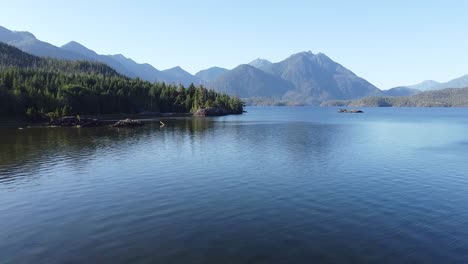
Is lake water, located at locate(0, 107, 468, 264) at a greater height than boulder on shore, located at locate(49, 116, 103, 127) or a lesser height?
lesser

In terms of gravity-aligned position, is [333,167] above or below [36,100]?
below

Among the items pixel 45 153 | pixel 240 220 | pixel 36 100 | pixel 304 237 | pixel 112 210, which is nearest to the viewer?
pixel 304 237

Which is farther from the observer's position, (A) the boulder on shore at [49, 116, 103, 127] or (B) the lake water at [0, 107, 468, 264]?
(A) the boulder on shore at [49, 116, 103, 127]

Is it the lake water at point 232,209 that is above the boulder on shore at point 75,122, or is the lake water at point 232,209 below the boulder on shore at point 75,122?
below

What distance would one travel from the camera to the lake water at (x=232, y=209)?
27.8 meters

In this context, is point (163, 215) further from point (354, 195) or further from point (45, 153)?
point (45, 153)

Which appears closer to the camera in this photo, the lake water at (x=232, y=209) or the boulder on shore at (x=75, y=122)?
the lake water at (x=232, y=209)

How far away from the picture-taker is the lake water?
27.8m

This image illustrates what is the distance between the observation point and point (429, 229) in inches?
1304

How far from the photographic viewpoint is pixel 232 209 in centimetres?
3909

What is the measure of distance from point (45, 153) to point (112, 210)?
2071 inches

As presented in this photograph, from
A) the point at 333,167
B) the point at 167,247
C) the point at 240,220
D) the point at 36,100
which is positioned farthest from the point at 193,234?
the point at 36,100

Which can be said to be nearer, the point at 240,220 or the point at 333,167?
the point at 240,220

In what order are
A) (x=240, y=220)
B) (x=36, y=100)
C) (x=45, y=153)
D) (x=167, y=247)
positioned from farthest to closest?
(x=36, y=100)
(x=45, y=153)
(x=240, y=220)
(x=167, y=247)
